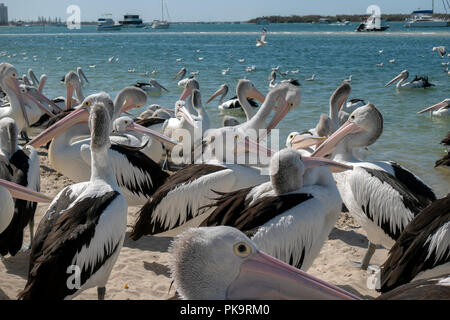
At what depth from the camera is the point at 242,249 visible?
1.92m

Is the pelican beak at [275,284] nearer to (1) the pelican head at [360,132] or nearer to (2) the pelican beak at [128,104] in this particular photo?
(1) the pelican head at [360,132]

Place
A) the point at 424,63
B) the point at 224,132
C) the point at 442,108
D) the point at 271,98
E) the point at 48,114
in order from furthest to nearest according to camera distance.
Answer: the point at 424,63 < the point at 442,108 < the point at 48,114 < the point at 271,98 < the point at 224,132

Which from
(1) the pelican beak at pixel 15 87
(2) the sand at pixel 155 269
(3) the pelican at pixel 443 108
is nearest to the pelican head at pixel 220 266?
(2) the sand at pixel 155 269

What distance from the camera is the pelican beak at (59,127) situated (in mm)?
4355

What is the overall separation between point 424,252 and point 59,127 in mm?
3180

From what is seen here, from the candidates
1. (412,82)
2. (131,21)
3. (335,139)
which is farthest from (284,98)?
(131,21)

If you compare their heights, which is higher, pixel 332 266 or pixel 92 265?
pixel 92 265

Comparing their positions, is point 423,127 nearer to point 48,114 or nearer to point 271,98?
point 271,98

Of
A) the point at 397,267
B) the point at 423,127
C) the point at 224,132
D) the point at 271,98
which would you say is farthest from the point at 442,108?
the point at 397,267

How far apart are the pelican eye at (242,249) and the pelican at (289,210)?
0.99 meters
